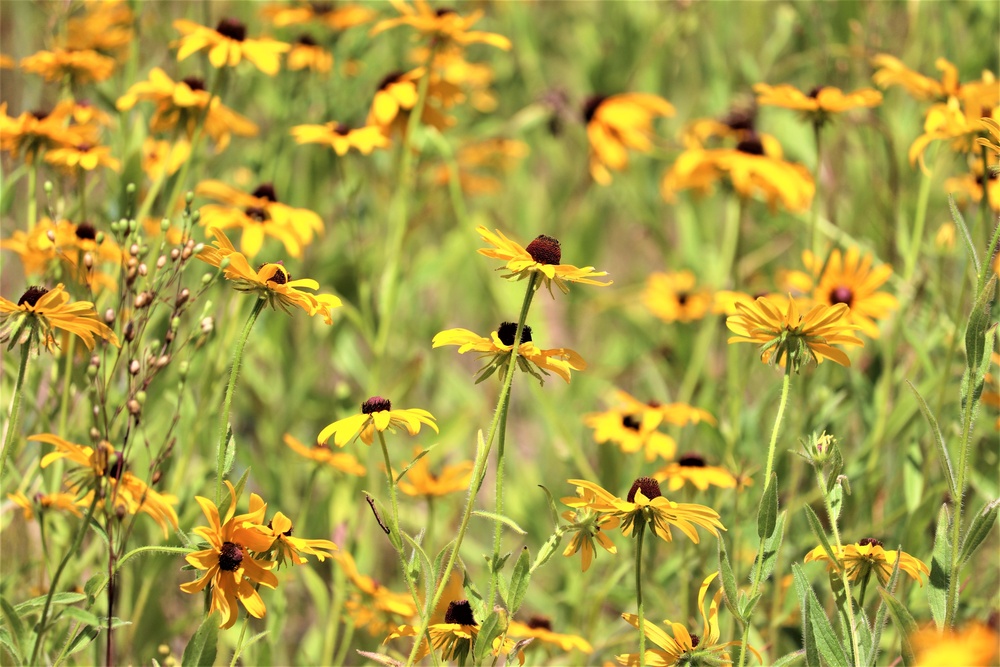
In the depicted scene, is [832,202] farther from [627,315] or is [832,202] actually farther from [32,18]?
[32,18]

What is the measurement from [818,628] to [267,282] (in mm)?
644

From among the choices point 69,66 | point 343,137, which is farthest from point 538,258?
point 69,66

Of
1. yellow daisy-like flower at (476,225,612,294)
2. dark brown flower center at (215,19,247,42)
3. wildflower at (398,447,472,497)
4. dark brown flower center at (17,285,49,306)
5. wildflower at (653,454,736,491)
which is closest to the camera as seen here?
yellow daisy-like flower at (476,225,612,294)

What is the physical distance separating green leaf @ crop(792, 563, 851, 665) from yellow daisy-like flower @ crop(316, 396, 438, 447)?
0.40m

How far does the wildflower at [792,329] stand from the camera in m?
1.04

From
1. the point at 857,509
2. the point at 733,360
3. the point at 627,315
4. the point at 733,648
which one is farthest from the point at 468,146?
the point at 733,648

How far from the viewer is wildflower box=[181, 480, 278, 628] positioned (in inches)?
39.9

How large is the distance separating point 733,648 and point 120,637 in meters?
0.98

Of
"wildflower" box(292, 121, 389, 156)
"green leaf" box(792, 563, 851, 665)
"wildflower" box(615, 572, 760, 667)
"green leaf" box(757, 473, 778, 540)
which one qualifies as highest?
"wildflower" box(292, 121, 389, 156)

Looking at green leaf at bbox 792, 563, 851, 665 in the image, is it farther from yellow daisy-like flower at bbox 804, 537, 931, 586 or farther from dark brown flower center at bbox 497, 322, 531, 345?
dark brown flower center at bbox 497, 322, 531, 345

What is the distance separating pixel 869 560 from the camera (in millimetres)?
1089

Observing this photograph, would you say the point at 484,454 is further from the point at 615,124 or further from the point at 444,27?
the point at 615,124

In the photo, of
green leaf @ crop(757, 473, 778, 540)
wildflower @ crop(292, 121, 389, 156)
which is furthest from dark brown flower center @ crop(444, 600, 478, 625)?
wildflower @ crop(292, 121, 389, 156)

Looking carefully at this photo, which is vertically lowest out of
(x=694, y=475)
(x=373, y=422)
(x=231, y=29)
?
(x=694, y=475)
